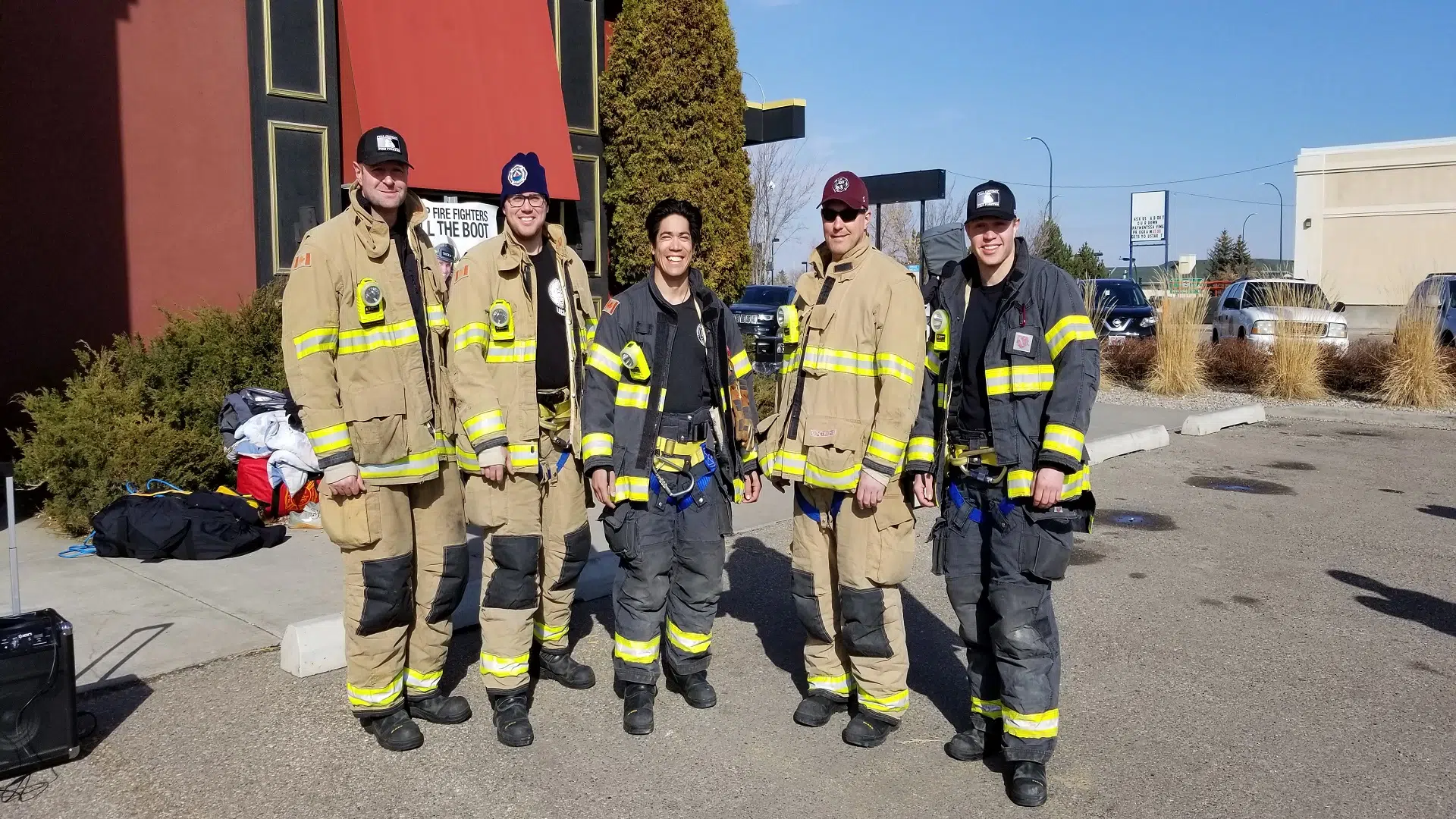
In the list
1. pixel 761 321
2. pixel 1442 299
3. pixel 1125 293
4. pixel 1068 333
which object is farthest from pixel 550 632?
pixel 1125 293

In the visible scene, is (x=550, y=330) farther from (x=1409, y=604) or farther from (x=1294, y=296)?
(x=1294, y=296)

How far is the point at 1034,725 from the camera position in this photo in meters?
3.83

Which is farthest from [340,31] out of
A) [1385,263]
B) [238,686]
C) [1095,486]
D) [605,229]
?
[1385,263]

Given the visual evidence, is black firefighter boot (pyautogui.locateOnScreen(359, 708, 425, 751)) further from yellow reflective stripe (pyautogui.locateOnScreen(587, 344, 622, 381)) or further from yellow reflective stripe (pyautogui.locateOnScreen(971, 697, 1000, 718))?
yellow reflective stripe (pyautogui.locateOnScreen(971, 697, 1000, 718))

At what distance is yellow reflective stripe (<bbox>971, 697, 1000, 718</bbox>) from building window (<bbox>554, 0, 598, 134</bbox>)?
29.9 feet

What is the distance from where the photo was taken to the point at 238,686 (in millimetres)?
4664

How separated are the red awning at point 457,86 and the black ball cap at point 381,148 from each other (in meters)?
5.57

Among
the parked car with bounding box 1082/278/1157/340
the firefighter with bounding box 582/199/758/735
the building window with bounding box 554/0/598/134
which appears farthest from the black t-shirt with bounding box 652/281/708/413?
the parked car with bounding box 1082/278/1157/340

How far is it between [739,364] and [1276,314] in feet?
48.5

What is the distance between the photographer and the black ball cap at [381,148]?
4070 millimetres

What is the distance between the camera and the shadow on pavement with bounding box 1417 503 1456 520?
27.8 feet

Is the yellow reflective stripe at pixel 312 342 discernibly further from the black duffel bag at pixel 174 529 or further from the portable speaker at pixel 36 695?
the black duffel bag at pixel 174 529

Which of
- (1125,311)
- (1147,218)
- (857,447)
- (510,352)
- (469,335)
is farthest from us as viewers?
(1147,218)

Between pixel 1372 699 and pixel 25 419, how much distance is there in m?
8.87
